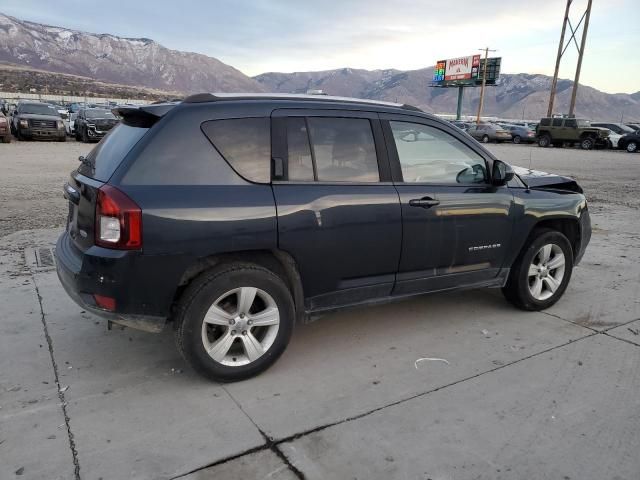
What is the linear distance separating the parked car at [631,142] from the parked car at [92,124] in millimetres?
27393

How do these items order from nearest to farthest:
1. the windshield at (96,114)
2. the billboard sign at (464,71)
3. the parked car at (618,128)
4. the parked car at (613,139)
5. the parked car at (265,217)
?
the parked car at (265,217), the windshield at (96,114), the parked car at (613,139), the parked car at (618,128), the billboard sign at (464,71)

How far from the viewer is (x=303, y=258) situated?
3.44 metres

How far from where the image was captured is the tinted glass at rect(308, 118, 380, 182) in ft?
11.7

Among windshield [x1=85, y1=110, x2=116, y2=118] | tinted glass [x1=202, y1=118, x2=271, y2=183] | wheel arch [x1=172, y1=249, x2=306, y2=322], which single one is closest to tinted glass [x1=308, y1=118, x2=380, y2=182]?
tinted glass [x1=202, y1=118, x2=271, y2=183]

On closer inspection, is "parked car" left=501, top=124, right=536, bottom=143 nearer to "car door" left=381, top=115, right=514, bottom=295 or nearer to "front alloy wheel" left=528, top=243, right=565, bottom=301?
"front alloy wheel" left=528, top=243, right=565, bottom=301

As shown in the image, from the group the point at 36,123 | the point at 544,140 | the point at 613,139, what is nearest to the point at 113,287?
the point at 36,123

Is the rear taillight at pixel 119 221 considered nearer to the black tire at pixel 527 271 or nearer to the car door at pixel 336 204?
the car door at pixel 336 204

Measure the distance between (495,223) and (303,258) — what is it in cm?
176

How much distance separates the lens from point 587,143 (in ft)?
104

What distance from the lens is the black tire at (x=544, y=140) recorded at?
33.4 metres

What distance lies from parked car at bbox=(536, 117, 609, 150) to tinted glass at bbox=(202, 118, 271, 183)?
33166mm

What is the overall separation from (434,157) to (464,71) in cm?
7001

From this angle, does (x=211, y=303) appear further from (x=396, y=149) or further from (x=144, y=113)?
(x=396, y=149)

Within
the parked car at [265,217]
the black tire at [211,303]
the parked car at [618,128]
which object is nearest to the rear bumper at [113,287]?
the parked car at [265,217]
